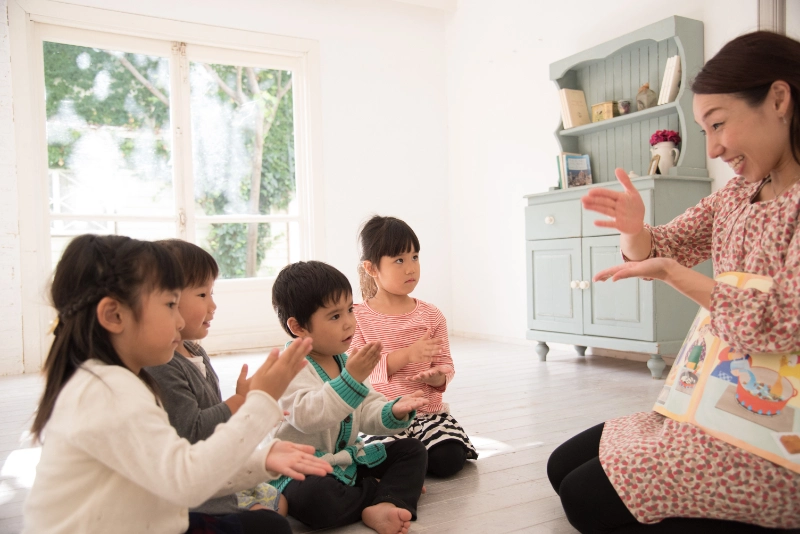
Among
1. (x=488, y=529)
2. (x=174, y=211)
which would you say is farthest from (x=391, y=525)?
(x=174, y=211)

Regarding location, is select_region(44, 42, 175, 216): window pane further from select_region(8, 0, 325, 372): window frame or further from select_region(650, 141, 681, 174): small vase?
select_region(650, 141, 681, 174): small vase

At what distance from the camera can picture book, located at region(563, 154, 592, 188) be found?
3.92 m

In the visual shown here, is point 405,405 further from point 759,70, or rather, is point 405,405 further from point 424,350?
point 759,70

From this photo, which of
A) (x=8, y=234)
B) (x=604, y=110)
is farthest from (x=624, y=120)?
(x=8, y=234)

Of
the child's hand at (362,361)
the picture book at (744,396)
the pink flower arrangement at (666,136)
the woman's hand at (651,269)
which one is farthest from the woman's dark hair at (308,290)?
the pink flower arrangement at (666,136)

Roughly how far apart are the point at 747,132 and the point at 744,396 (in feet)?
1.58

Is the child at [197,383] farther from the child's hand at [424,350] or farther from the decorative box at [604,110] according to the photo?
the decorative box at [604,110]

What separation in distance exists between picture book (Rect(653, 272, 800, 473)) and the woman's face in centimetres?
23

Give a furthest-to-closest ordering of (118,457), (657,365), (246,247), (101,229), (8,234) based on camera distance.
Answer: (246,247) < (101,229) < (8,234) < (657,365) < (118,457)

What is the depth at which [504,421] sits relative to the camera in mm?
2482

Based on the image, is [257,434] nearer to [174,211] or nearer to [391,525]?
[391,525]

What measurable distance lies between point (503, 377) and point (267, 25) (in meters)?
3.31

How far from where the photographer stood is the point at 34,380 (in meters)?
3.80

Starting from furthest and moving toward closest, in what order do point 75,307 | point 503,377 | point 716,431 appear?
point 503,377 → point 716,431 → point 75,307
